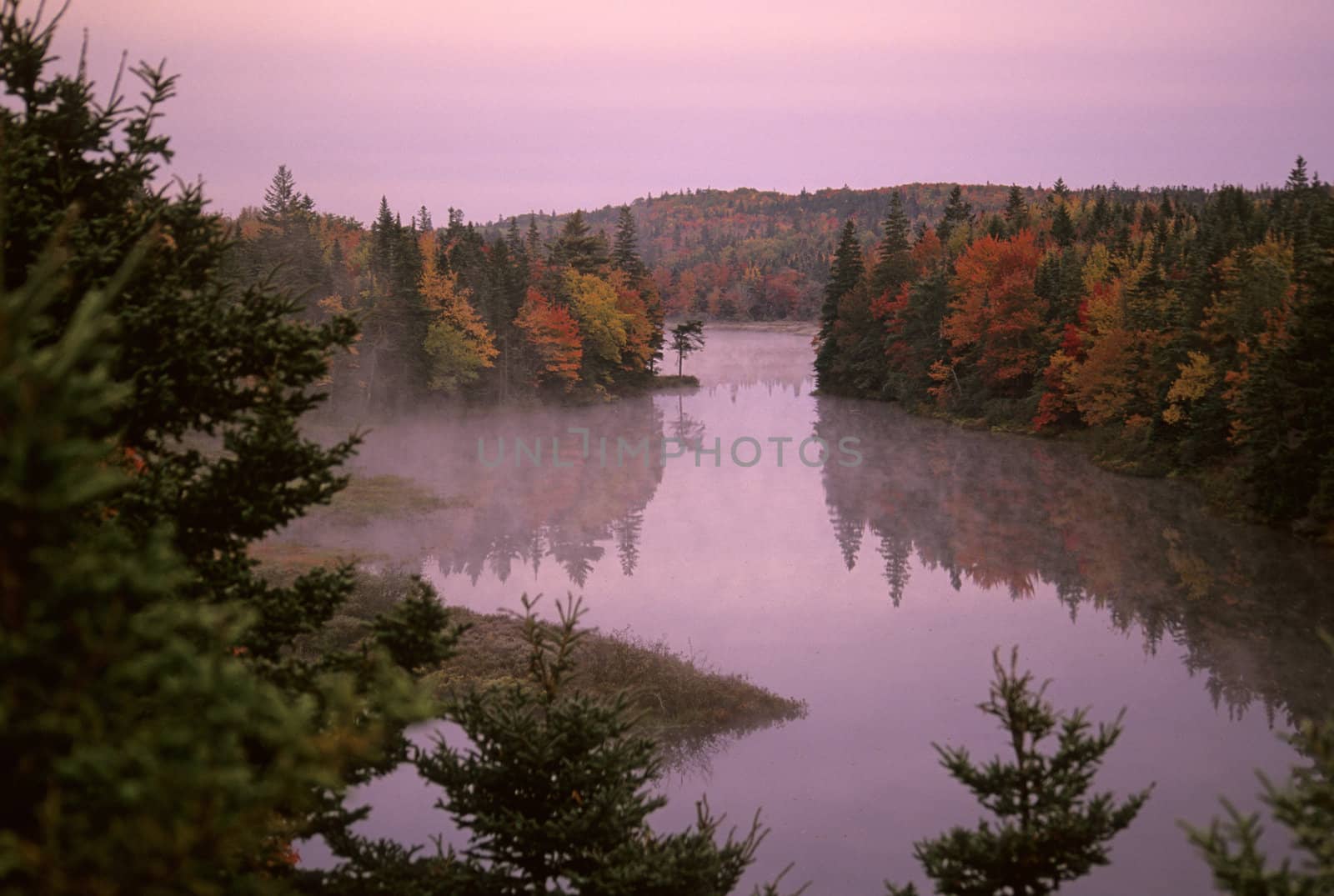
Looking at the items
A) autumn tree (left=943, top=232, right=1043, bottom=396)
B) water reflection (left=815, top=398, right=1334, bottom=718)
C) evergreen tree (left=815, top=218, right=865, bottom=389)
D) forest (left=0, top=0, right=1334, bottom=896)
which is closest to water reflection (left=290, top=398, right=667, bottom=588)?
water reflection (left=815, top=398, right=1334, bottom=718)

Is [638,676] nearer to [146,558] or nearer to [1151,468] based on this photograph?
[146,558]

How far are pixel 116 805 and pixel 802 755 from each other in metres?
21.6

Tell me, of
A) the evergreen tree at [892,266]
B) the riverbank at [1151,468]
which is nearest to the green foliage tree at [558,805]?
the riverbank at [1151,468]

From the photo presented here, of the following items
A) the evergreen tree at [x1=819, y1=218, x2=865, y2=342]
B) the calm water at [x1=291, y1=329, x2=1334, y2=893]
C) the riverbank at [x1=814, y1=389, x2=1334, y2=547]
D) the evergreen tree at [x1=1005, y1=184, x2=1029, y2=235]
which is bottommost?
the calm water at [x1=291, y1=329, x2=1334, y2=893]

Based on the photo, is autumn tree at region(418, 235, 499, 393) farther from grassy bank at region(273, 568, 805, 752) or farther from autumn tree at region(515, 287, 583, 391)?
grassy bank at region(273, 568, 805, 752)

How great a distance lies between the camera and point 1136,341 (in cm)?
5766

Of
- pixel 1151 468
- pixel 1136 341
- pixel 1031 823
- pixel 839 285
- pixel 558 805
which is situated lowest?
pixel 1151 468

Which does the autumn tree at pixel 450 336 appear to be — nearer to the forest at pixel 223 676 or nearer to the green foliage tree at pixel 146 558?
the forest at pixel 223 676

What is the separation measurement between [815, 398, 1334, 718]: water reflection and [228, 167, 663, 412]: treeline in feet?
98.6

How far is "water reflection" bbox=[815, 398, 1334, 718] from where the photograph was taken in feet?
100

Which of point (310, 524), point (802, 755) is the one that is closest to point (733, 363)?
point (310, 524)

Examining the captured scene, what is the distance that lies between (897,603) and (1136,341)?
96.6ft

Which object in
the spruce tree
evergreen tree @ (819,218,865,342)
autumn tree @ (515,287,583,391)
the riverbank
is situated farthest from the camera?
the spruce tree

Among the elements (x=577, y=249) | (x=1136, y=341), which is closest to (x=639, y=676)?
(x=1136, y=341)
